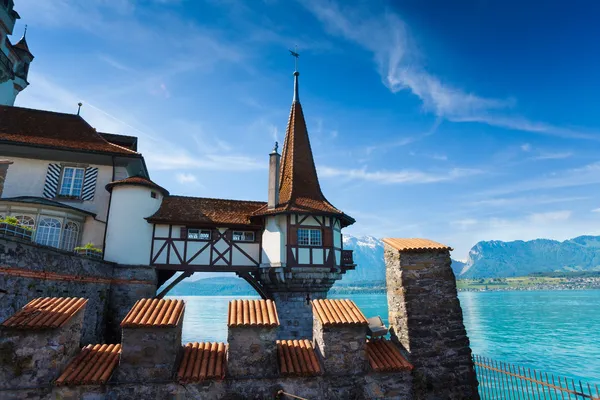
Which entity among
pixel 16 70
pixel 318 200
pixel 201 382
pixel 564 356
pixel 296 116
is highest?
pixel 16 70

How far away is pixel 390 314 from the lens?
317 inches

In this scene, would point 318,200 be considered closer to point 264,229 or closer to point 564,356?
point 264,229

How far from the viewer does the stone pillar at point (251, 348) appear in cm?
607

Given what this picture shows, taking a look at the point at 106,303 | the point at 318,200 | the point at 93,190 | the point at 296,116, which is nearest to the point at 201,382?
the point at 106,303

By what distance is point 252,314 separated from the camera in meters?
6.53

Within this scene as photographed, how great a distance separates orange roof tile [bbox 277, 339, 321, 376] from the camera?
Answer: 621cm

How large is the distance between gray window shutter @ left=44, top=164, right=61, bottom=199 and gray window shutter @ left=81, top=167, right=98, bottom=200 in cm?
120

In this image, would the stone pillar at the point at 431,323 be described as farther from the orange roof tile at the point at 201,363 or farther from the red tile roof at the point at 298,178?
the red tile roof at the point at 298,178

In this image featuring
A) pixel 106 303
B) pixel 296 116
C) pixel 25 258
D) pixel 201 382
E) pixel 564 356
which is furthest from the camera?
pixel 564 356

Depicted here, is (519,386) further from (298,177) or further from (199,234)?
(199,234)

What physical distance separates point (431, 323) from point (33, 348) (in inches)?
284

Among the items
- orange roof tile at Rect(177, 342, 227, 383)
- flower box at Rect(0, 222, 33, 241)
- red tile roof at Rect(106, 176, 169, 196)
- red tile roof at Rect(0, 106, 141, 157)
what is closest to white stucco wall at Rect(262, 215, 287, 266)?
red tile roof at Rect(106, 176, 169, 196)

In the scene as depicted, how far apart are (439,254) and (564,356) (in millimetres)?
28422

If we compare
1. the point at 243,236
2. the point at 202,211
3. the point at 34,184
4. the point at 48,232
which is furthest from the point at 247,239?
the point at 34,184
